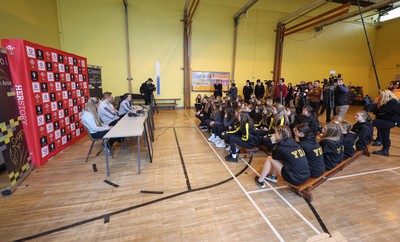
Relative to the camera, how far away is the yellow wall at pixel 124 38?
324 inches

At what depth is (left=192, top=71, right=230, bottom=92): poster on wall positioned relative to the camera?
33.1 feet

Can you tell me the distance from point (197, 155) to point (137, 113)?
183 centimetres

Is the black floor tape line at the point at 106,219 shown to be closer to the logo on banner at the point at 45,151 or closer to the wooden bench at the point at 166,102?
the logo on banner at the point at 45,151

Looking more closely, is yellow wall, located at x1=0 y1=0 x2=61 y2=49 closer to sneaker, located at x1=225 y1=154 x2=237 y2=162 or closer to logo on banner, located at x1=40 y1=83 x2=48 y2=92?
logo on banner, located at x1=40 y1=83 x2=48 y2=92

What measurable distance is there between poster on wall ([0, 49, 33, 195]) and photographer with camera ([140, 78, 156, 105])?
18.2 ft

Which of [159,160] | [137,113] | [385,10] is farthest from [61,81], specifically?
[385,10]

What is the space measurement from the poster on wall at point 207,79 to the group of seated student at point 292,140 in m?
5.19

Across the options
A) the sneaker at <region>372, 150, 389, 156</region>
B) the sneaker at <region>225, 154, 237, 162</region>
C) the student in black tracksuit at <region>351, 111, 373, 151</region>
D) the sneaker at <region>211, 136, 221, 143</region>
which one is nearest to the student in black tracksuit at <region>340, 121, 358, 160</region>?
the student in black tracksuit at <region>351, 111, 373, 151</region>

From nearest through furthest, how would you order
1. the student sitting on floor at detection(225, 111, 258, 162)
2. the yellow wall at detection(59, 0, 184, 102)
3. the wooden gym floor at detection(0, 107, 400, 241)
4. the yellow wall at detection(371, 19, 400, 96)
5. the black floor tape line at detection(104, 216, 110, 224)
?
the wooden gym floor at detection(0, 107, 400, 241) → the black floor tape line at detection(104, 216, 110, 224) → the student sitting on floor at detection(225, 111, 258, 162) → the yellow wall at detection(59, 0, 184, 102) → the yellow wall at detection(371, 19, 400, 96)

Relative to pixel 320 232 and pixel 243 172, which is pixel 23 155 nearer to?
pixel 243 172

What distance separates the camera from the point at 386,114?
3.90 meters

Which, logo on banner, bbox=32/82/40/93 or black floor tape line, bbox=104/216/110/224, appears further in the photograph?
logo on banner, bbox=32/82/40/93

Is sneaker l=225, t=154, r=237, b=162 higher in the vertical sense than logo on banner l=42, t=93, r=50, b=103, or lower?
lower

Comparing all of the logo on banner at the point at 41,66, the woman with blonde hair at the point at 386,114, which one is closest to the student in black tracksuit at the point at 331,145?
the woman with blonde hair at the point at 386,114
